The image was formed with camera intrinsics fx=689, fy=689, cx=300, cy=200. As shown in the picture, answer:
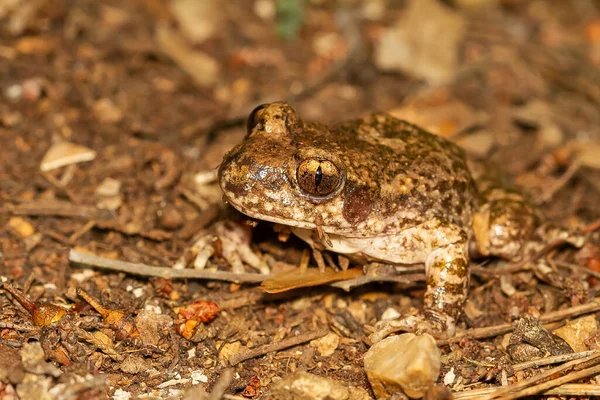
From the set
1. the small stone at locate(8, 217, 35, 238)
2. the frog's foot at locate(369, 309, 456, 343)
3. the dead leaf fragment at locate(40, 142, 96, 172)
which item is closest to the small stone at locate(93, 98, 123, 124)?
the dead leaf fragment at locate(40, 142, 96, 172)

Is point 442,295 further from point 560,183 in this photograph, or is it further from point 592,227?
point 560,183

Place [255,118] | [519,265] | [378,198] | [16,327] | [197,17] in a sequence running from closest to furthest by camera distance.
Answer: [16,327] → [378,198] → [255,118] → [519,265] → [197,17]

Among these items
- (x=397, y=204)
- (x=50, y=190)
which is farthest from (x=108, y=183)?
(x=397, y=204)

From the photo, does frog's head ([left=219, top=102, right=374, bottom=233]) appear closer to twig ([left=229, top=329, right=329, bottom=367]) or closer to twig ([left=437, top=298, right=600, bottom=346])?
twig ([left=229, top=329, right=329, bottom=367])

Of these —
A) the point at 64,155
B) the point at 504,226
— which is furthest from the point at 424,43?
the point at 64,155

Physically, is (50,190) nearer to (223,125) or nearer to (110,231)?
(110,231)

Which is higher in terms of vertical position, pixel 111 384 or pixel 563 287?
pixel 563 287
